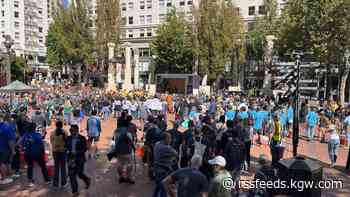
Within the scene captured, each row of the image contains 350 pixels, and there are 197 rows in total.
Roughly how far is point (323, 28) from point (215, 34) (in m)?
15.0

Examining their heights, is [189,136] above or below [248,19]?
below

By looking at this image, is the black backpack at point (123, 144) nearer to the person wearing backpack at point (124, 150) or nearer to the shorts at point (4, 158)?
the person wearing backpack at point (124, 150)

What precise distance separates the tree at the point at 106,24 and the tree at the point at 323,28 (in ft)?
84.8

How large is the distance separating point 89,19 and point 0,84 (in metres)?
15.1

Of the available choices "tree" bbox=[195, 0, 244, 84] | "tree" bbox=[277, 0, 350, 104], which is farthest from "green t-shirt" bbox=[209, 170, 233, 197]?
"tree" bbox=[195, 0, 244, 84]

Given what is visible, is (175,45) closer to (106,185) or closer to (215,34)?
(215,34)

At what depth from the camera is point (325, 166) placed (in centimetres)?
1183

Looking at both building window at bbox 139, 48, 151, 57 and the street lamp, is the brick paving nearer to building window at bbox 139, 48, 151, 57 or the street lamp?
the street lamp

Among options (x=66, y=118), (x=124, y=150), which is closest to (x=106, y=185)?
(x=124, y=150)

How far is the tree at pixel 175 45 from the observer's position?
47.3 metres

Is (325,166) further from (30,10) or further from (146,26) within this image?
(30,10)

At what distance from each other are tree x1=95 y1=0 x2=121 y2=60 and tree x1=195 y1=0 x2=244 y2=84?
1284cm

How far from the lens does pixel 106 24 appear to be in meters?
49.5

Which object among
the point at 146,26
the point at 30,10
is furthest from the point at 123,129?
the point at 30,10
